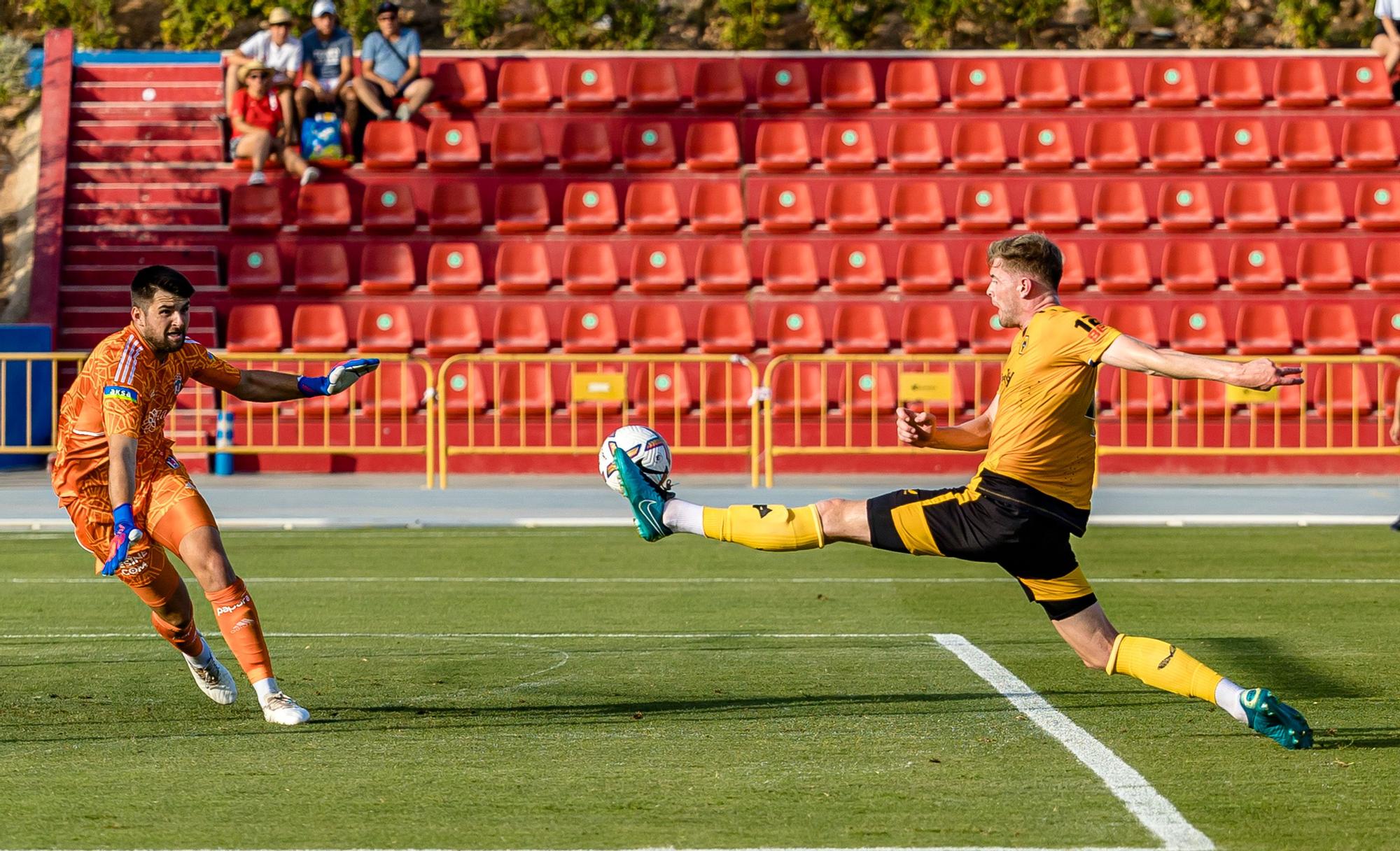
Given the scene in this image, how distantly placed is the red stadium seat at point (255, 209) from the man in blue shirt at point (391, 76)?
1.30 metres

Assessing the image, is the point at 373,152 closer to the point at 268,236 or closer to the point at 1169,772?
the point at 268,236

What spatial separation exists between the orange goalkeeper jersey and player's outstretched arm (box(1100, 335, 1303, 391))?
359 cm

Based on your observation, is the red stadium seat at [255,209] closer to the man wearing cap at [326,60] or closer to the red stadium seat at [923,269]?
the man wearing cap at [326,60]

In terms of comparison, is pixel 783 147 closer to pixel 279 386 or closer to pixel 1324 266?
pixel 1324 266

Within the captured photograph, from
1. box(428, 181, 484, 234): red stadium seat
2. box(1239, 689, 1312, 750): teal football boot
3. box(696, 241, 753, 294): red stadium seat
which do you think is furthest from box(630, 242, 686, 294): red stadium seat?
box(1239, 689, 1312, 750): teal football boot

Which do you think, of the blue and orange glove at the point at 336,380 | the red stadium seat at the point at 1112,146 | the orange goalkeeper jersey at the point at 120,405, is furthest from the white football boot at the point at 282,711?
the red stadium seat at the point at 1112,146

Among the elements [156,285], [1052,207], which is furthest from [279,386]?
[1052,207]

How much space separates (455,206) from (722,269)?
3.47m

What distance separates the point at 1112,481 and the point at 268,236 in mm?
10809

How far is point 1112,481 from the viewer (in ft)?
57.8

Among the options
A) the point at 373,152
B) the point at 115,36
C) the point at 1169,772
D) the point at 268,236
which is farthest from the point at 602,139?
the point at 1169,772

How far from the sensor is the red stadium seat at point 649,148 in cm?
2106

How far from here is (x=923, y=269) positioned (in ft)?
66.9

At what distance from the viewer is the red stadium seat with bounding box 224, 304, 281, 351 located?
64.5 ft
